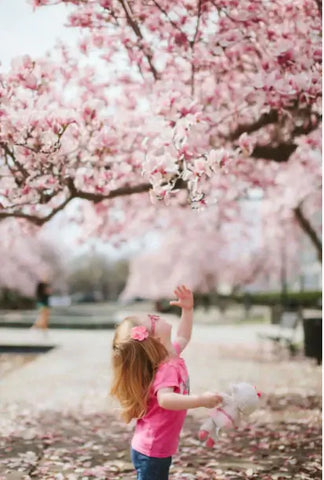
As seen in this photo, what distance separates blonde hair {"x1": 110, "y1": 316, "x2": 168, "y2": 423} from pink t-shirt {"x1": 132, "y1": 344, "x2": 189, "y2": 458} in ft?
0.16

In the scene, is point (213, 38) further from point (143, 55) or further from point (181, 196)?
point (181, 196)

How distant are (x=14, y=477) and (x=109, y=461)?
989 millimetres

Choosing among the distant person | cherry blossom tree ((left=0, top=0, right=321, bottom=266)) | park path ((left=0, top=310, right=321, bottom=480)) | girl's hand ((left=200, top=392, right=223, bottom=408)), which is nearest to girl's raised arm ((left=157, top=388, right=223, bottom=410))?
girl's hand ((left=200, top=392, right=223, bottom=408))

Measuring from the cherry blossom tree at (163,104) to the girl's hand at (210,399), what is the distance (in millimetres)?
1367

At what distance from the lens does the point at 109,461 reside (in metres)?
6.02

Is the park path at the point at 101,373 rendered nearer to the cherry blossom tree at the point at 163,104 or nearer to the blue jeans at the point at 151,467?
the cherry blossom tree at the point at 163,104

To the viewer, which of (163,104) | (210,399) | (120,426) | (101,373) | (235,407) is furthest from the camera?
(101,373)

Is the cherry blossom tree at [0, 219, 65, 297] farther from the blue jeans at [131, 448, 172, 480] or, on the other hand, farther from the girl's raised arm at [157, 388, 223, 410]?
the girl's raised arm at [157, 388, 223, 410]

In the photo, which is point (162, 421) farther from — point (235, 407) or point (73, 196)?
point (73, 196)

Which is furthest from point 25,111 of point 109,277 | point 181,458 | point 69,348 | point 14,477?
point 109,277


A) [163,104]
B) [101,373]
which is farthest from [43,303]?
[163,104]

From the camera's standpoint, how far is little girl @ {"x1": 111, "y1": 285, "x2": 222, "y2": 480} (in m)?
3.83

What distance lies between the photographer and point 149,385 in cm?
389

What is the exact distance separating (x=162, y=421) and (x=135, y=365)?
330 mm
